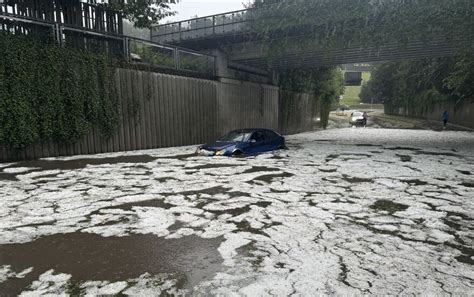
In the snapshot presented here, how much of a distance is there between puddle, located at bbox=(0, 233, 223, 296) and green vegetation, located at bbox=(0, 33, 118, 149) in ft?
24.8

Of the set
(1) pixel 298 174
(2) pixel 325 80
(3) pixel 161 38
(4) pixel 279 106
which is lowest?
(1) pixel 298 174

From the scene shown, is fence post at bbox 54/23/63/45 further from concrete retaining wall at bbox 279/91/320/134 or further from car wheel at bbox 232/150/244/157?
concrete retaining wall at bbox 279/91/320/134

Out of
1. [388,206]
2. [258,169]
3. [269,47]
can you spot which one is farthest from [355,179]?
[269,47]

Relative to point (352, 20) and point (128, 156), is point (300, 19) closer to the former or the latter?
point (352, 20)

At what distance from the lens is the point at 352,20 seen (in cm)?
1477

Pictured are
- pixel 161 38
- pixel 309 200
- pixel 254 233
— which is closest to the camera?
pixel 254 233

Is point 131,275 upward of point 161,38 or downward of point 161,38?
downward

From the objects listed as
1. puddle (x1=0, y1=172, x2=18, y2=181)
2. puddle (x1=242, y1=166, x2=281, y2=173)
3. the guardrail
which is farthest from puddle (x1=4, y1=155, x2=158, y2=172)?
the guardrail

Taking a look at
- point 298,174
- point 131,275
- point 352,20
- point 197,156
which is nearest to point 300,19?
point 352,20

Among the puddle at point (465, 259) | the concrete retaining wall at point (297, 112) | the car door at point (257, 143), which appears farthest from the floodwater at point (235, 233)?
the concrete retaining wall at point (297, 112)

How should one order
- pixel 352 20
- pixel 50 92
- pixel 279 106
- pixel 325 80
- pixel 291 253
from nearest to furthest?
pixel 291 253, pixel 50 92, pixel 352 20, pixel 279 106, pixel 325 80

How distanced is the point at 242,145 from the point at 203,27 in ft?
48.7

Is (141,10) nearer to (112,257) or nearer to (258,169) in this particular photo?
(258,169)

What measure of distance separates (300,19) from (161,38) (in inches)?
634
